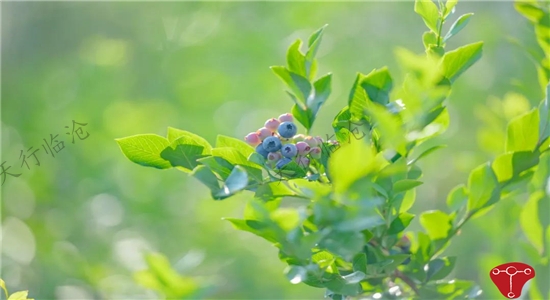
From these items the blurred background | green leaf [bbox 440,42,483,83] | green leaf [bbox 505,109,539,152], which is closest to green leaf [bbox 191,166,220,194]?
green leaf [bbox 440,42,483,83]

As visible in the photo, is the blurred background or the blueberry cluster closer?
the blueberry cluster

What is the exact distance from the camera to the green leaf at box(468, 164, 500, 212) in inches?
25.7

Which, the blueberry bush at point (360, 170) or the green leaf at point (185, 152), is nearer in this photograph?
the blueberry bush at point (360, 170)

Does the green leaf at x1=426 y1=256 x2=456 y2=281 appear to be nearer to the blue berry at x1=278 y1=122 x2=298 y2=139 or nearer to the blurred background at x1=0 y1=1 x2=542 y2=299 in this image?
the blue berry at x1=278 y1=122 x2=298 y2=139

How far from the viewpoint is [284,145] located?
1.84 ft

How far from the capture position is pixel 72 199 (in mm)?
2072

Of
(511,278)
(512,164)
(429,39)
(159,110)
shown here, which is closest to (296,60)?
(429,39)

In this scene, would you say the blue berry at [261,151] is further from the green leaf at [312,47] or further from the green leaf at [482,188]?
the green leaf at [482,188]

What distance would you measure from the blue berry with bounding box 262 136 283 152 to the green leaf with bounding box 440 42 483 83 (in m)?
0.15

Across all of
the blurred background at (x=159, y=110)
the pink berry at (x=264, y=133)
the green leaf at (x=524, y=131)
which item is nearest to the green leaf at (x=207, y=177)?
the pink berry at (x=264, y=133)

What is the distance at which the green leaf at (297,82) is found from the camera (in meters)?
0.62

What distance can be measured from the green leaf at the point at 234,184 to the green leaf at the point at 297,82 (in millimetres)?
171

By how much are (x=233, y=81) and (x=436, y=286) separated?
5.95 feet

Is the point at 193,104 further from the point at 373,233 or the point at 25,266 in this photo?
the point at 373,233
